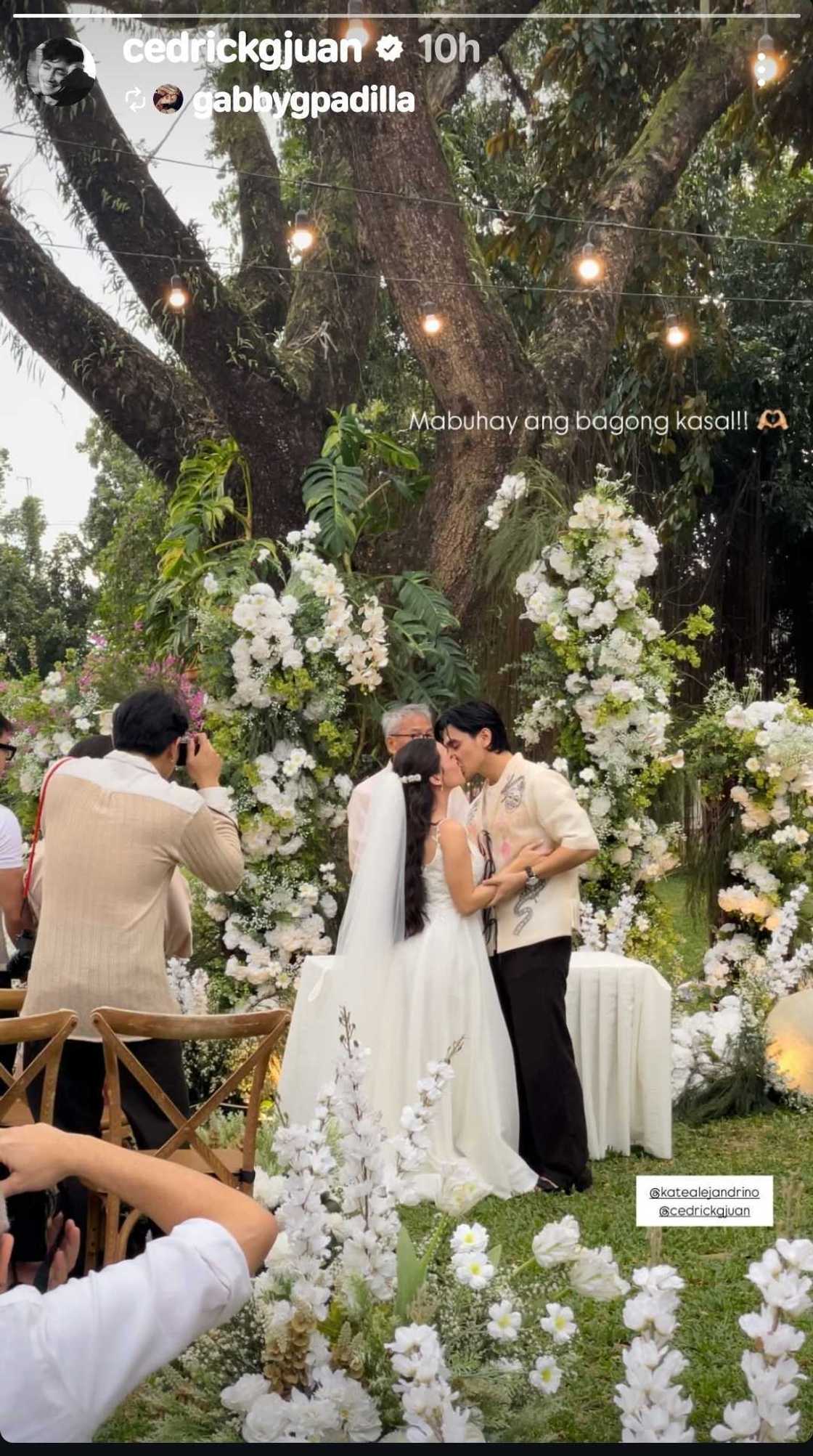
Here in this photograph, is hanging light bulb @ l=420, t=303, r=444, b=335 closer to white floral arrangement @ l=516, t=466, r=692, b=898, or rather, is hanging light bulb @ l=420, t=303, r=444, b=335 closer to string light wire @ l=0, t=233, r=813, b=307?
string light wire @ l=0, t=233, r=813, b=307

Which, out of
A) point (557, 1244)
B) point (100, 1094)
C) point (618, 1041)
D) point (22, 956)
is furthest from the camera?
point (618, 1041)

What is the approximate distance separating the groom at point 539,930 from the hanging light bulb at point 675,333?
43.8 inches

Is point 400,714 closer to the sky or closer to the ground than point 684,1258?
closer to the sky

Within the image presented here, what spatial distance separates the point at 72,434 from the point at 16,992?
3.96 feet

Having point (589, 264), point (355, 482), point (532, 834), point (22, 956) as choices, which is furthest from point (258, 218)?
point (22, 956)

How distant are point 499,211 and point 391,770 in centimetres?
149

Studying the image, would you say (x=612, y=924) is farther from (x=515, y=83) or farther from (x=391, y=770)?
(x=515, y=83)

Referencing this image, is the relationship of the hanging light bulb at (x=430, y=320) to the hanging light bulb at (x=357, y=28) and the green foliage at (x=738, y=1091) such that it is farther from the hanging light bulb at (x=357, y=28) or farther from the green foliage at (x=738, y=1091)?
the green foliage at (x=738, y=1091)

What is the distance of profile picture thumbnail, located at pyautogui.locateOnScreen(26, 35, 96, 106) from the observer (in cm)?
292

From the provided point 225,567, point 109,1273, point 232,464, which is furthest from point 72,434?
point 109,1273

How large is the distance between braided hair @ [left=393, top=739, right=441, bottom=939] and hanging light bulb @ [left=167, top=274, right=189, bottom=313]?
1.27 m

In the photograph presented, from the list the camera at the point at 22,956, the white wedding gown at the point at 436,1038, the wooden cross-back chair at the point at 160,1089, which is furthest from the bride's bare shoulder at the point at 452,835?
the wooden cross-back chair at the point at 160,1089

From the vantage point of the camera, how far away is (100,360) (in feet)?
10.6

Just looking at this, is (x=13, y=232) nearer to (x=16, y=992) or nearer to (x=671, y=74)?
(x=671, y=74)
